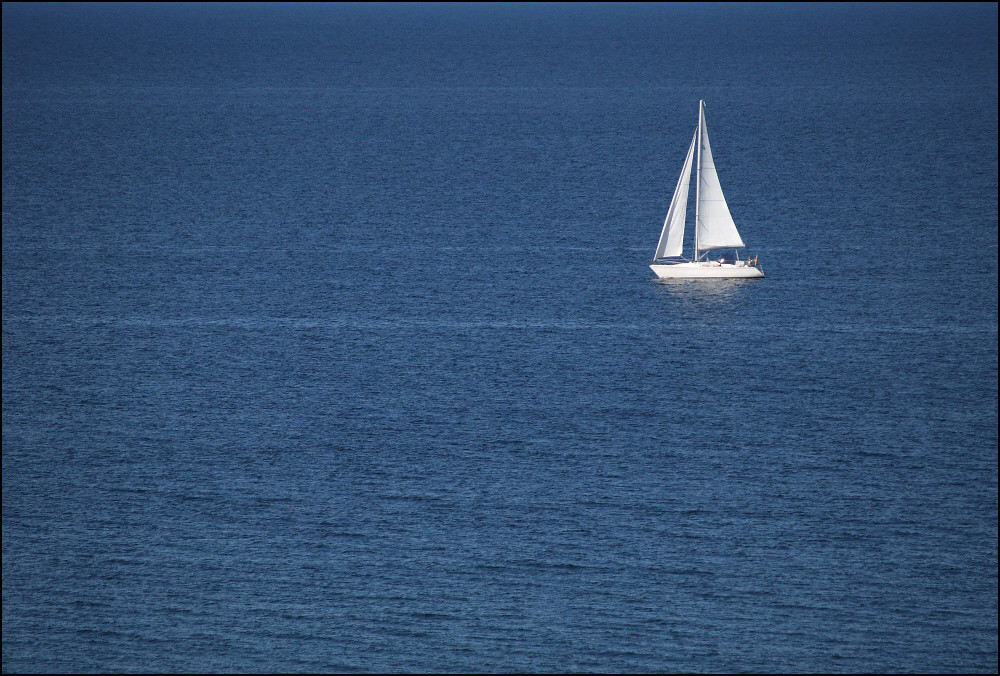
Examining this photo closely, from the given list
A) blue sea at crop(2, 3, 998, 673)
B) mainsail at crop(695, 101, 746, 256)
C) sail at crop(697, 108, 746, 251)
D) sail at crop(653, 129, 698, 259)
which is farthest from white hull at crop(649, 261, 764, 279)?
sail at crop(697, 108, 746, 251)

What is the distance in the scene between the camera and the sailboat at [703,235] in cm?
11156

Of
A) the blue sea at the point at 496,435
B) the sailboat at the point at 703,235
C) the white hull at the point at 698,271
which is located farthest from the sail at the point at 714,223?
the blue sea at the point at 496,435

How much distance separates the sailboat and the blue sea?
1.81 m

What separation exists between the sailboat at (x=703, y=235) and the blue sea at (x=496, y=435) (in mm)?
1805

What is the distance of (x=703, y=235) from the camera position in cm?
11544

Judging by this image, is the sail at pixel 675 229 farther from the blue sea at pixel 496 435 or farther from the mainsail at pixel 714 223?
the blue sea at pixel 496 435

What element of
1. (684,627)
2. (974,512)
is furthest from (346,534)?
(974,512)

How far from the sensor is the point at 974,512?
230ft

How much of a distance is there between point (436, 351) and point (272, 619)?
120ft

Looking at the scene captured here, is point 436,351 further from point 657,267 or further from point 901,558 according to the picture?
point 901,558

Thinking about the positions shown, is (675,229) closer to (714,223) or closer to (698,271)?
(714,223)

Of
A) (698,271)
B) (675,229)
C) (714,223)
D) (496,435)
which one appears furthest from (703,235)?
(496,435)

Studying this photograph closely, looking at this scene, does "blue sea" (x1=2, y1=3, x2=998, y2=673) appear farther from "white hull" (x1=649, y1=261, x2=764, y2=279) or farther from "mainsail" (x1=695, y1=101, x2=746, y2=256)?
"mainsail" (x1=695, y1=101, x2=746, y2=256)

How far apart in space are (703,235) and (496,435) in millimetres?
43646
